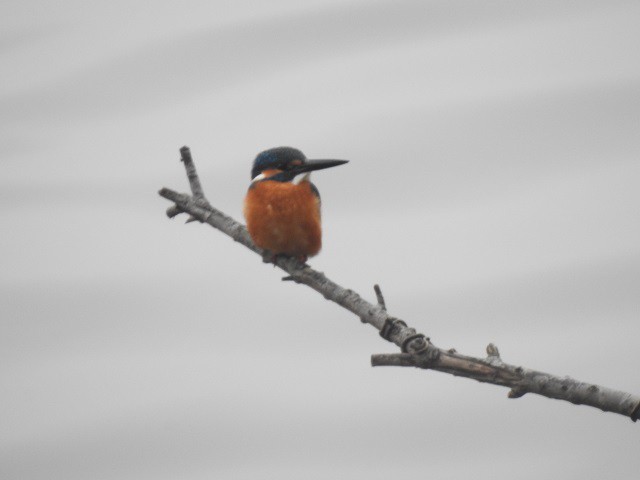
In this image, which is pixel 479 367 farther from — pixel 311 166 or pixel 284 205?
pixel 311 166

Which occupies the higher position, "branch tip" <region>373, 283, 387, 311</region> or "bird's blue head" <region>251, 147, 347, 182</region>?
"bird's blue head" <region>251, 147, 347, 182</region>

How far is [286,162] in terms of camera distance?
2.70m

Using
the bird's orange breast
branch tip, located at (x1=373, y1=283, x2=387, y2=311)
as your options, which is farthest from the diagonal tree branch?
the bird's orange breast

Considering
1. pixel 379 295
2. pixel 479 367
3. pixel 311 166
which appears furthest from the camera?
pixel 311 166

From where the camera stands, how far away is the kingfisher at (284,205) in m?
2.53

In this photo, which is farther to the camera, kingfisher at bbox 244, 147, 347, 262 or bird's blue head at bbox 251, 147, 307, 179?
bird's blue head at bbox 251, 147, 307, 179

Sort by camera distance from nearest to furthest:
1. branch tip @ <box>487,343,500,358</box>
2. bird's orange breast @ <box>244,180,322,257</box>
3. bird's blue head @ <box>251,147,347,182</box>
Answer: branch tip @ <box>487,343,500,358</box> < bird's orange breast @ <box>244,180,322,257</box> < bird's blue head @ <box>251,147,347,182</box>

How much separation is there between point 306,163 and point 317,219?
8.0 inches

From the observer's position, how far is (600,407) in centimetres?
150

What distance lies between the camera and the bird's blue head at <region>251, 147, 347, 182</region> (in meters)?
2.69

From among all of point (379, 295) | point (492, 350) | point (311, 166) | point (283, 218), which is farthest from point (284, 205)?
point (492, 350)

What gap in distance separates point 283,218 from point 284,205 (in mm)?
55

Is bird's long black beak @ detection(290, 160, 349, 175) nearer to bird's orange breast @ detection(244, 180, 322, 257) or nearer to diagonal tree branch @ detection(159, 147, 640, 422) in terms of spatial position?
bird's orange breast @ detection(244, 180, 322, 257)

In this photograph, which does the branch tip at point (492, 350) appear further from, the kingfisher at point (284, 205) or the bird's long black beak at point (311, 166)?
the bird's long black beak at point (311, 166)
